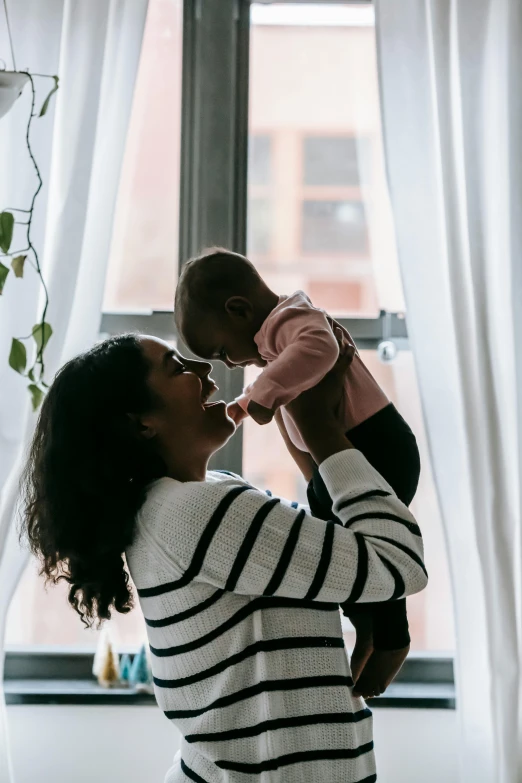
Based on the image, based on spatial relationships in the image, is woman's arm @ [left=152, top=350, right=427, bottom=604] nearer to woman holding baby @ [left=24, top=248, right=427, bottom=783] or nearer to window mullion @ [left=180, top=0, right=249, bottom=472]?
woman holding baby @ [left=24, top=248, right=427, bottom=783]

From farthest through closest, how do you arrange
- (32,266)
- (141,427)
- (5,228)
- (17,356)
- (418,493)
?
(418,493) → (32,266) → (17,356) → (5,228) → (141,427)

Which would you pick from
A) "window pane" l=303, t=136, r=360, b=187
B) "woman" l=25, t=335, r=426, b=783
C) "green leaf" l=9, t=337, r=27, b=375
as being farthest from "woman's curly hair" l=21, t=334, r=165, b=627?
"window pane" l=303, t=136, r=360, b=187

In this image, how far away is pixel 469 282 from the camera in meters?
1.86

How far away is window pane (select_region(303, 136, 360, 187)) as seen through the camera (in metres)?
2.17

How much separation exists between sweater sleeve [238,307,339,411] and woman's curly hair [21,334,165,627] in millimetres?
172

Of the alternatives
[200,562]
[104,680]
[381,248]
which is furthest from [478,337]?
[104,680]

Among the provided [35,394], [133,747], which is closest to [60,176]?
[35,394]

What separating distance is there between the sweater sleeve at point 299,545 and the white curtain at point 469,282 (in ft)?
2.85

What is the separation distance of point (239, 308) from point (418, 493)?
0.98m

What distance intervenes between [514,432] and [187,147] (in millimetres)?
1147

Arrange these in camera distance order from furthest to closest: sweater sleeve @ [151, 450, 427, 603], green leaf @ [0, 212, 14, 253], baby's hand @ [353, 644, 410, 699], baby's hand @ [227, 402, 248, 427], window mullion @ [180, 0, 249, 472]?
window mullion @ [180, 0, 249, 472], green leaf @ [0, 212, 14, 253], baby's hand @ [227, 402, 248, 427], baby's hand @ [353, 644, 410, 699], sweater sleeve @ [151, 450, 427, 603]

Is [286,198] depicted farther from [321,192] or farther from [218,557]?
[218,557]

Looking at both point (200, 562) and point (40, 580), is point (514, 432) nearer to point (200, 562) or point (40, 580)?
point (200, 562)

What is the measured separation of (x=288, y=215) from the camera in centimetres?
218
